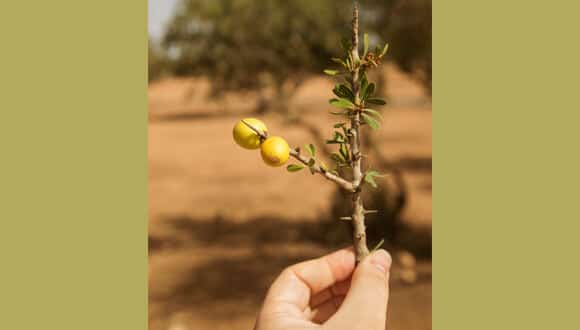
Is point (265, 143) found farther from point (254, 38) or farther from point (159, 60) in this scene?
point (159, 60)

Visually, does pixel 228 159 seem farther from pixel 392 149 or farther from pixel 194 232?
pixel 194 232

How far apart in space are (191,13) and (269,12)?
1.36m

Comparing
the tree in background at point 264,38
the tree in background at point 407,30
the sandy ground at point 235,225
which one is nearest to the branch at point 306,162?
the sandy ground at point 235,225

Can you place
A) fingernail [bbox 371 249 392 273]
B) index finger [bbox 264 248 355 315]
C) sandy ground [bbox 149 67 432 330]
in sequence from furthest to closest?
sandy ground [bbox 149 67 432 330]
index finger [bbox 264 248 355 315]
fingernail [bbox 371 249 392 273]

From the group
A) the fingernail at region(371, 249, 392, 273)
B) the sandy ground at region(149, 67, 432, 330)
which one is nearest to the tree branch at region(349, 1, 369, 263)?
the fingernail at region(371, 249, 392, 273)

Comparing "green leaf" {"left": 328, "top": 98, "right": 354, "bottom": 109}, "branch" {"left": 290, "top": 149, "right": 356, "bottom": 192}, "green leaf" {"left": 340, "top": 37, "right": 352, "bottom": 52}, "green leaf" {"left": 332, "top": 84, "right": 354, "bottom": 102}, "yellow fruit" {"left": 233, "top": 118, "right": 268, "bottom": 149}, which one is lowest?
"branch" {"left": 290, "top": 149, "right": 356, "bottom": 192}

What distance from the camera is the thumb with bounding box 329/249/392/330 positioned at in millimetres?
2018

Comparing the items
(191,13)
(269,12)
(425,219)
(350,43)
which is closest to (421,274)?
(425,219)

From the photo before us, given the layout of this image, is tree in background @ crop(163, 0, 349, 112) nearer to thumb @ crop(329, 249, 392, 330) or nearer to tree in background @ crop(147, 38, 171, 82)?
tree in background @ crop(147, 38, 171, 82)

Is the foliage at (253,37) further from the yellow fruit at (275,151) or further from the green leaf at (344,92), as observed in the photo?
the yellow fruit at (275,151)

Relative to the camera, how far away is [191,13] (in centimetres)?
870

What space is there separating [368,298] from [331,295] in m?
0.57

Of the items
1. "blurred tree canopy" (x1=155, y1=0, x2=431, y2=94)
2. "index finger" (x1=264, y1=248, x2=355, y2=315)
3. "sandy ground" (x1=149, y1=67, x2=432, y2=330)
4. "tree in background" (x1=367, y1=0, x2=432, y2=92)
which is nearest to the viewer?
"index finger" (x1=264, y1=248, x2=355, y2=315)

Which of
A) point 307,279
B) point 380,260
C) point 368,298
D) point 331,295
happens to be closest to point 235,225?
point 331,295
